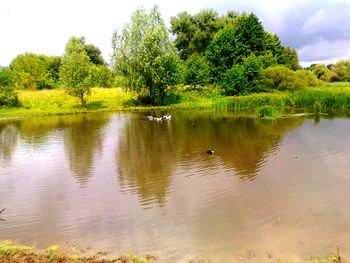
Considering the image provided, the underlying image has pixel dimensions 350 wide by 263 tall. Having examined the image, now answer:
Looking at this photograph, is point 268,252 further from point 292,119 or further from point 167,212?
point 292,119

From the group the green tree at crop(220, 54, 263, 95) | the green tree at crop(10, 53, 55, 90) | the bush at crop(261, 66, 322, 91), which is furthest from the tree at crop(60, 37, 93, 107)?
the bush at crop(261, 66, 322, 91)

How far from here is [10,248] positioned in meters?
7.68

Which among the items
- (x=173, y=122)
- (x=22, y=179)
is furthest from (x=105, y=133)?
(x=22, y=179)

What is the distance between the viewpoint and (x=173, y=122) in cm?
2911

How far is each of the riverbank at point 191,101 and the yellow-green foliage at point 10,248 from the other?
2933 centimetres

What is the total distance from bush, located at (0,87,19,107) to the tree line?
0.10 metres

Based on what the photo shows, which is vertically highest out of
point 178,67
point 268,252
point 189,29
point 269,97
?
point 189,29

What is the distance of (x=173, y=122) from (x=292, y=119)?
9001 millimetres

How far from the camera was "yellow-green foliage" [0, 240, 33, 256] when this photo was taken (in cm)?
746

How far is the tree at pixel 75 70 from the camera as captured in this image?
132 feet

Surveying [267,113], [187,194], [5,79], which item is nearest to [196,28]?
[5,79]

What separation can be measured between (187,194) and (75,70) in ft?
107

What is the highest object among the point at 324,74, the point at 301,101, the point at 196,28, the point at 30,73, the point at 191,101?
the point at 196,28

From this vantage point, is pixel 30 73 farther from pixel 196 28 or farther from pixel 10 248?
pixel 10 248
